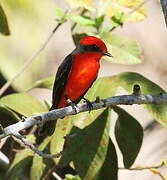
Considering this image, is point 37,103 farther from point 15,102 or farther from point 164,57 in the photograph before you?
point 164,57

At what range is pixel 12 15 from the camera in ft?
19.4

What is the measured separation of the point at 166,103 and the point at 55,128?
787 mm

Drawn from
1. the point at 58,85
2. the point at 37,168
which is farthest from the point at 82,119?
the point at 58,85

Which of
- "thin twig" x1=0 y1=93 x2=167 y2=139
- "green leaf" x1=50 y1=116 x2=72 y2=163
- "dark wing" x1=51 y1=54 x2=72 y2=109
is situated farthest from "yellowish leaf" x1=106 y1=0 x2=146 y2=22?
"thin twig" x1=0 y1=93 x2=167 y2=139

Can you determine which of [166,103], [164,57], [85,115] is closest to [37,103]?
[85,115]

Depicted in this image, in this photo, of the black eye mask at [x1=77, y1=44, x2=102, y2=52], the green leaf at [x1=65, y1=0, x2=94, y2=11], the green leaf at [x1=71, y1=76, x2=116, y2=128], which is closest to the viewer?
the green leaf at [x1=71, y1=76, x2=116, y2=128]

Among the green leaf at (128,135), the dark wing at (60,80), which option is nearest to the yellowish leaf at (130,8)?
the dark wing at (60,80)

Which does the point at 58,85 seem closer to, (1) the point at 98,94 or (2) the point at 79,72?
(2) the point at 79,72

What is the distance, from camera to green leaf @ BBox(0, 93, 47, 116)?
14.0ft

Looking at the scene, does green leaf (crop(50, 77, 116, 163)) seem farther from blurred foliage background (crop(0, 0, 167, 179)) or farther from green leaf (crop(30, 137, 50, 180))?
green leaf (crop(30, 137, 50, 180))

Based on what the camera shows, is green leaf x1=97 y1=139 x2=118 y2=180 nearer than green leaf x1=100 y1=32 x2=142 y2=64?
Yes

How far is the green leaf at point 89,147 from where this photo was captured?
13.3 ft

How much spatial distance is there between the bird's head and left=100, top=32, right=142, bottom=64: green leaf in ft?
0.32

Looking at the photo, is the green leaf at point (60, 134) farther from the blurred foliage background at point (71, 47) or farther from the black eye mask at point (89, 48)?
the black eye mask at point (89, 48)
